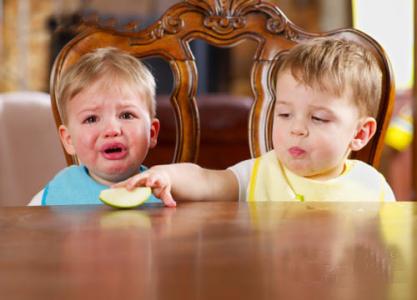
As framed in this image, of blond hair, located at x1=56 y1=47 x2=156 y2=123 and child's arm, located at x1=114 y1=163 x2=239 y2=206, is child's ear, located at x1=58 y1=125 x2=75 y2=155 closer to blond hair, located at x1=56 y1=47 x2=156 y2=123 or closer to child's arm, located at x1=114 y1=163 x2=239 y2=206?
blond hair, located at x1=56 y1=47 x2=156 y2=123

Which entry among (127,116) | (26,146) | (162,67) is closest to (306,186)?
(127,116)

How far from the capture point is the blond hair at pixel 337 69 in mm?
1336

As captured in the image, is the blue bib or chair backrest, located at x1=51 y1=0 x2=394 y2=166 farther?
chair backrest, located at x1=51 y1=0 x2=394 y2=166

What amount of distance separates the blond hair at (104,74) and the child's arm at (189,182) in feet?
0.57

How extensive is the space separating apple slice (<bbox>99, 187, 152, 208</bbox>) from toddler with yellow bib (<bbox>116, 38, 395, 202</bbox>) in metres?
0.19

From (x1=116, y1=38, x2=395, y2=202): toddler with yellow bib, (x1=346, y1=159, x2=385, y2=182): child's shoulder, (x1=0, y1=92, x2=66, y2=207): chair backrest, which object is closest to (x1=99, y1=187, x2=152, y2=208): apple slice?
(x1=116, y1=38, x2=395, y2=202): toddler with yellow bib

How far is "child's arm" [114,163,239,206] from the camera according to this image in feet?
3.96

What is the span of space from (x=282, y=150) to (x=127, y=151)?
0.86 ft

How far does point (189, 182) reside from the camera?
1310 millimetres

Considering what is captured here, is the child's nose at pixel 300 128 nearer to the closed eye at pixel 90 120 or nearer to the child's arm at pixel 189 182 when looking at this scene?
the child's arm at pixel 189 182

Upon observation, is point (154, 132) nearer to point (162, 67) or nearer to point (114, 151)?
point (114, 151)

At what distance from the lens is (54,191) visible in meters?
1.39

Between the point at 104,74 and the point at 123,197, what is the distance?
0.34m

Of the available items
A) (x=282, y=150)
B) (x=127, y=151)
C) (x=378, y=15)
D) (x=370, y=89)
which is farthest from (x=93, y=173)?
(x=378, y=15)
